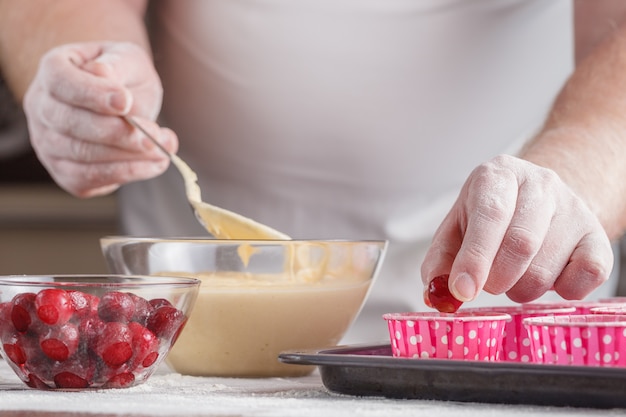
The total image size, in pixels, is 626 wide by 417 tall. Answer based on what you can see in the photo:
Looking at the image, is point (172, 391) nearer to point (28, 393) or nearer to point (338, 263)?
point (28, 393)

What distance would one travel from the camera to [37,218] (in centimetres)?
320

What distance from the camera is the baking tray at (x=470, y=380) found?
0.66 meters

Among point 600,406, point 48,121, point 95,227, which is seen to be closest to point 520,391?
point 600,406

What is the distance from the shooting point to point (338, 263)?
98cm

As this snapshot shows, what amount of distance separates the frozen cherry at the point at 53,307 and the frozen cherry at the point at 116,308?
0.08ft

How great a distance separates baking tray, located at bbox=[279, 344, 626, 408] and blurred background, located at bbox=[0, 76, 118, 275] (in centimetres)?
255

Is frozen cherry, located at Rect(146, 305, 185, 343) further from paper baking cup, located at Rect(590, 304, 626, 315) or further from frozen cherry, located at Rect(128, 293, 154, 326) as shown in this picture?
paper baking cup, located at Rect(590, 304, 626, 315)

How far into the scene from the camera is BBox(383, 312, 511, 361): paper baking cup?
2.55ft

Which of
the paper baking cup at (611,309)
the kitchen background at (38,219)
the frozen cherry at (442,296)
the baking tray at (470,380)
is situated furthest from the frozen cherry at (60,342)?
the kitchen background at (38,219)

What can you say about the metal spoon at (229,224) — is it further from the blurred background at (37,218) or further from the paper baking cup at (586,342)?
the blurred background at (37,218)

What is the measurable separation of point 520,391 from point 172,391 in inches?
11.2

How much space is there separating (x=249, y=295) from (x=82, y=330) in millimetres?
221

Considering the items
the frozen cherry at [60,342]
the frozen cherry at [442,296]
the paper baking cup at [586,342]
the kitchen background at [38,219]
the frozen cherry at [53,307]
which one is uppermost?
the paper baking cup at [586,342]

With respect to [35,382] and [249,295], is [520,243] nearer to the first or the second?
[249,295]
